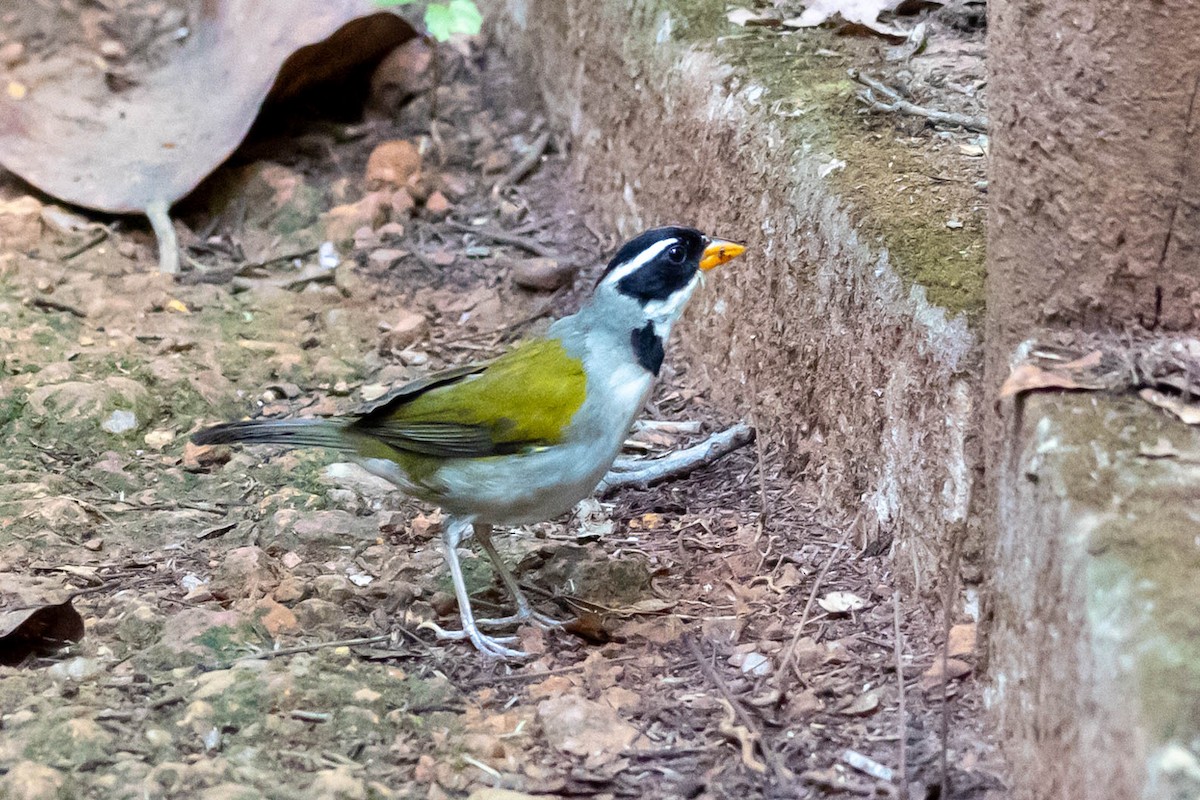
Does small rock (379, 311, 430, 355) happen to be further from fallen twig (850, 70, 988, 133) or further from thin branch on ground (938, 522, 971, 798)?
thin branch on ground (938, 522, 971, 798)

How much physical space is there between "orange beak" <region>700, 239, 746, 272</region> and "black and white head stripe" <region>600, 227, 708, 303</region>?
72mm

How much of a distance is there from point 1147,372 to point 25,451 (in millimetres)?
4122

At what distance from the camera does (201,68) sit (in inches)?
297

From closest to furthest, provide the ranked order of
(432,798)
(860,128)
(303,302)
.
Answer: (432,798), (860,128), (303,302)

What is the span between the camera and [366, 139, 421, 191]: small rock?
24.1 ft

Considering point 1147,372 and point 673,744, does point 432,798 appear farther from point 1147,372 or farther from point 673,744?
point 1147,372

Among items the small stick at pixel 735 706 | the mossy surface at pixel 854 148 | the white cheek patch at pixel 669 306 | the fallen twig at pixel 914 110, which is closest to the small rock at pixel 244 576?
the small stick at pixel 735 706

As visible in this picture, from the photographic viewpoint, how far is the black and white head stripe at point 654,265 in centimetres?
418

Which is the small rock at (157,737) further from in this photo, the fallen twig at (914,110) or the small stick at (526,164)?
the small stick at (526,164)

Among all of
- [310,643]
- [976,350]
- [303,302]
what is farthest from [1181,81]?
[303,302]

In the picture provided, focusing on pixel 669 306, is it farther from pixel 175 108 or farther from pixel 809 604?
pixel 175 108

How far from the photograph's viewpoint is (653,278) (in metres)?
4.18

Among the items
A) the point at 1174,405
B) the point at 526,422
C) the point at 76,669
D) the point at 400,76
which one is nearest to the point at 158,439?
the point at 76,669

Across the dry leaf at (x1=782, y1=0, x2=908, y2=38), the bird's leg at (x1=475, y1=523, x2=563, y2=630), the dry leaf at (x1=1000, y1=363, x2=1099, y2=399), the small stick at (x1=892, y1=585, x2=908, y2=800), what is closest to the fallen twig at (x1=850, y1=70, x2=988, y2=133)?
the dry leaf at (x1=782, y1=0, x2=908, y2=38)
